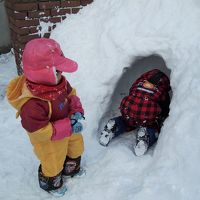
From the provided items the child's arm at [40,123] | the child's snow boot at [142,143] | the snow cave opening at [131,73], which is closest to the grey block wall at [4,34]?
the snow cave opening at [131,73]

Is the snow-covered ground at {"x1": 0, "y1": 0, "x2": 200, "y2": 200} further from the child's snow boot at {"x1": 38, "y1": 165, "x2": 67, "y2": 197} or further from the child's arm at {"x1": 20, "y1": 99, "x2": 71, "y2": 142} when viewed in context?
the child's arm at {"x1": 20, "y1": 99, "x2": 71, "y2": 142}

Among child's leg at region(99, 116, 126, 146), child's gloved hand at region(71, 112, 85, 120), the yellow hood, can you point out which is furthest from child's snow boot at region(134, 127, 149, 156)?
the yellow hood

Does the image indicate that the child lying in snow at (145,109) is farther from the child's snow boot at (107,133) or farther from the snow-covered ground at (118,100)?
the snow-covered ground at (118,100)

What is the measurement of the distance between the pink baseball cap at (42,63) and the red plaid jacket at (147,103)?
1.06 metres

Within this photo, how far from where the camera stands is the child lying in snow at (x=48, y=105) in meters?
2.66

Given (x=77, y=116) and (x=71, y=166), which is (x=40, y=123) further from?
(x=71, y=166)

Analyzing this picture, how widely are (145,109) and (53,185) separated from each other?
3.86 ft

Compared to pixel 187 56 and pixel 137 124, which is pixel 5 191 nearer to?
pixel 137 124

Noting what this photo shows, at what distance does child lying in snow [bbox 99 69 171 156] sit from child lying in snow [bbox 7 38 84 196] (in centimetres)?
67

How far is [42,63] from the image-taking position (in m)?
2.64

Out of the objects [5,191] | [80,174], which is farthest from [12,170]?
[80,174]

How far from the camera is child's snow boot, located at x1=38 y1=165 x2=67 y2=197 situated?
305cm

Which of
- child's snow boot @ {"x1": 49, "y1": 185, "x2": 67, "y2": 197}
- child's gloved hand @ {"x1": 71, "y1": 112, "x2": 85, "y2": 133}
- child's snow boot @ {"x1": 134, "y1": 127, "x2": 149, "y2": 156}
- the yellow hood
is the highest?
the yellow hood

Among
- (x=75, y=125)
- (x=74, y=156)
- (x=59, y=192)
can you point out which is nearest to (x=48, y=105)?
(x=75, y=125)
